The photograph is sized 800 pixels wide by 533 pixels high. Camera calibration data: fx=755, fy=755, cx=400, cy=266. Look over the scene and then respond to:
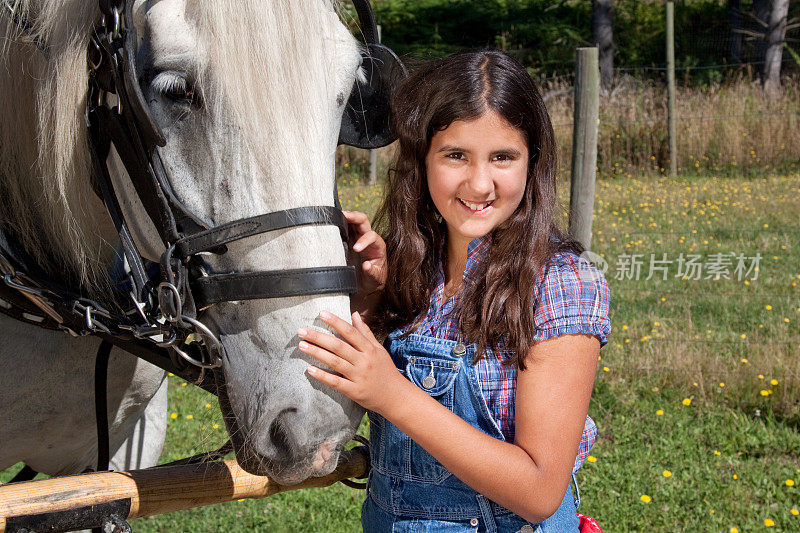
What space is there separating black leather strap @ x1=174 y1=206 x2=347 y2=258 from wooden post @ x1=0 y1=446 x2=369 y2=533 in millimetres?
446

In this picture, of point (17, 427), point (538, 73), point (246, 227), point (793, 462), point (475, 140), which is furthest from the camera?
point (538, 73)

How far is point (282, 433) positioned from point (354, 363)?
173mm

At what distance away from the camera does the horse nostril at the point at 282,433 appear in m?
1.23

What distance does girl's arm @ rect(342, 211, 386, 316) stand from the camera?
1.62 meters

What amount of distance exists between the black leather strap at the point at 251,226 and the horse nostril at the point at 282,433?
298 mm

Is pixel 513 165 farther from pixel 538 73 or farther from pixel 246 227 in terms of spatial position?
pixel 538 73

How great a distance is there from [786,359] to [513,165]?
3.07 m

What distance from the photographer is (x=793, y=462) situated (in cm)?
335

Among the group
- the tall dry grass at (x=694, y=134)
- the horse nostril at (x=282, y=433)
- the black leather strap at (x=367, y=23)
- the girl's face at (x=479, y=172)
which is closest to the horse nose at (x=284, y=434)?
the horse nostril at (x=282, y=433)

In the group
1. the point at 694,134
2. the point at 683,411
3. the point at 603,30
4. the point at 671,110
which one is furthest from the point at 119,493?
the point at 603,30

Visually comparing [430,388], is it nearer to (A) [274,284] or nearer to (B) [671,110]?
(A) [274,284]

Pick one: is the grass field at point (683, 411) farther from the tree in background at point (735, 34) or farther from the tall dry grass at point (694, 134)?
the tree in background at point (735, 34)

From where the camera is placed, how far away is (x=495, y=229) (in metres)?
1.58

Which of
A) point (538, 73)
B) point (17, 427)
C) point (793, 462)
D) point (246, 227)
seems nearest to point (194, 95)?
point (246, 227)
